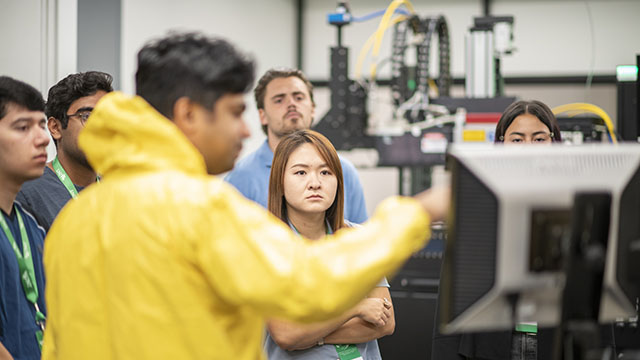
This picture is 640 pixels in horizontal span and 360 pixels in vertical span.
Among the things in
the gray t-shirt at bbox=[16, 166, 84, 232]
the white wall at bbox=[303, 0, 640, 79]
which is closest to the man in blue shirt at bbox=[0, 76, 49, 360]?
the gray t-shirt at bbox=[16, 166, 84, 232]

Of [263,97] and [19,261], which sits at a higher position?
[263,97]

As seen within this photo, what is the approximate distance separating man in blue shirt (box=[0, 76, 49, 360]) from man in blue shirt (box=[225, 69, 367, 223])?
1.28m

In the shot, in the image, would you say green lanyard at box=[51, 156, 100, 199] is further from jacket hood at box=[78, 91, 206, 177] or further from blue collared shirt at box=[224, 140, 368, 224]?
jacket hood at box=[78, 91, 206, 177]

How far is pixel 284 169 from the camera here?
7.22ft

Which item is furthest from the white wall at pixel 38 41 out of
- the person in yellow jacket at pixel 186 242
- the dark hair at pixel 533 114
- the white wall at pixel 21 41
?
the person in yellow jacket at pixel 186 242

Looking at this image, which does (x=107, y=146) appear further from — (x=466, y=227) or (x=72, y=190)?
(x=72, y=190)

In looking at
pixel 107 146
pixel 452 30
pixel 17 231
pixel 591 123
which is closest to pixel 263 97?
pixel 17 231

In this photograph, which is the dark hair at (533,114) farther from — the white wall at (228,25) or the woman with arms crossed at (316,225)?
the white wall at (228,25)

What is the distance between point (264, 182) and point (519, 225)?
2.04 m

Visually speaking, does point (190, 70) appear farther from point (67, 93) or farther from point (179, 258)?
point (67, 93)

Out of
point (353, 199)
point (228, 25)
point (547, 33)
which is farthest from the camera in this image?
point (547, 33)

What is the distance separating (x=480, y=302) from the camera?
120 centimetres

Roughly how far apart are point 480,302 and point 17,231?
4.19ft

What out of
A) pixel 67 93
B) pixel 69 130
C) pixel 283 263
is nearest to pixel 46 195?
pixel 69 130
